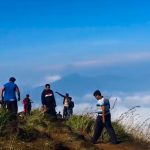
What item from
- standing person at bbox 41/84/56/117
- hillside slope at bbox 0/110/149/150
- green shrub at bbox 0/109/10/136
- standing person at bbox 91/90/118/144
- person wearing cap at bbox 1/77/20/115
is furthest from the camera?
standing person at bbox 41/84/56/117

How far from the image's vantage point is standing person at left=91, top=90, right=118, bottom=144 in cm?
1869

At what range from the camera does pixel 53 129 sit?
19109 millimetres

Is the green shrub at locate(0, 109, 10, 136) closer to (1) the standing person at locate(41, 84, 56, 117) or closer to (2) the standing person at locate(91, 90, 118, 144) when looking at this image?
(2) the standing person at locate(91, 90, 118, 144)

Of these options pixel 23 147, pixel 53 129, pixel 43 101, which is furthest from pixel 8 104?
pixel 23 147

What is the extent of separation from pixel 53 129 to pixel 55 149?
10.6 feet

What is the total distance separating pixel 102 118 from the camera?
62.2ft

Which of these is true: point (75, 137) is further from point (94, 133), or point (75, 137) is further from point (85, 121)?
point (85, 121)

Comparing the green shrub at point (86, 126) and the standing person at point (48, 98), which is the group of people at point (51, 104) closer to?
Answer: the standing person at point (48, 98)

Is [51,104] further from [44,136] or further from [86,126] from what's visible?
[44,136]

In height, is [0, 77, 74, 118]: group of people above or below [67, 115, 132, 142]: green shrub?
above

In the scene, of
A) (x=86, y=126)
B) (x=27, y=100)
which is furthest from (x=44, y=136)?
(x=27, y=100)

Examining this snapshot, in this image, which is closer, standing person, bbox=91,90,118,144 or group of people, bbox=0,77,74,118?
standing person, bbox=91,90,118,144

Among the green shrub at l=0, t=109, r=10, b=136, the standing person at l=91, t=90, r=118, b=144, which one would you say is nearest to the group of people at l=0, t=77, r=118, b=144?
the standing person at l=91, t=90, r=118, b=144

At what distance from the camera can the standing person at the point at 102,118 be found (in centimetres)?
1869
